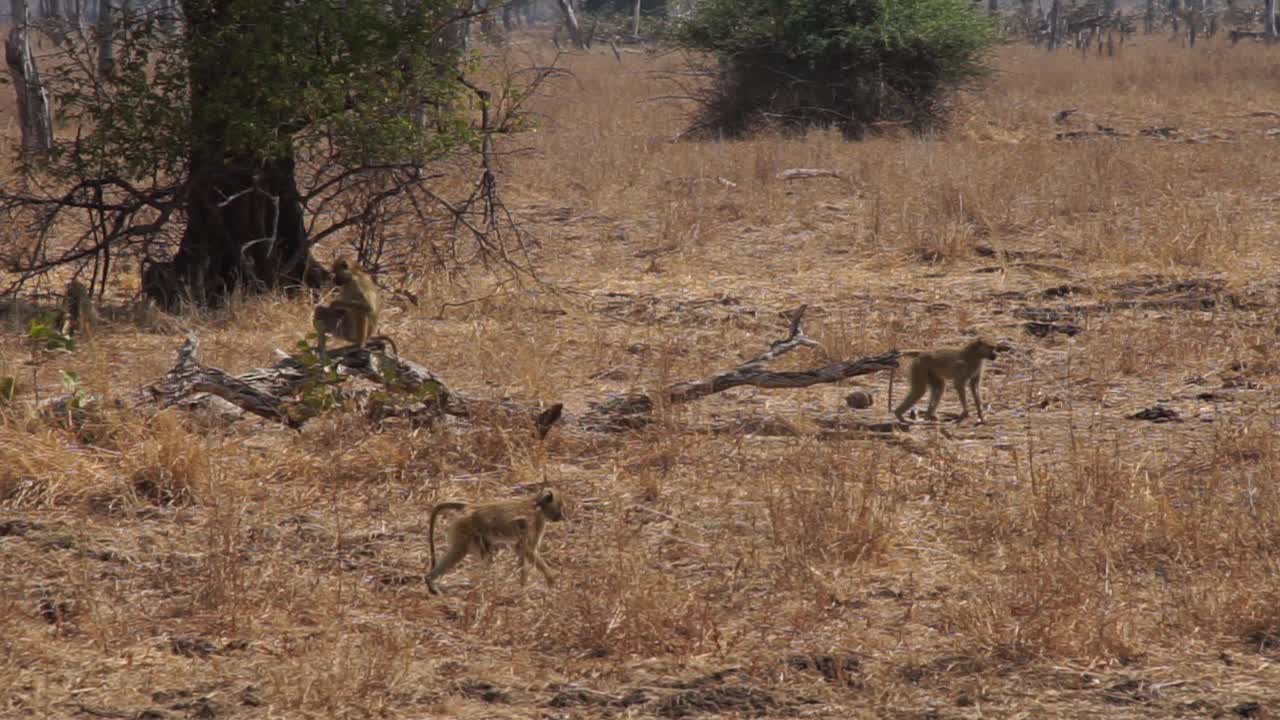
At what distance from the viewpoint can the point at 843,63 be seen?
76.0ft

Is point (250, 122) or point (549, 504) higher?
point (250, 122)

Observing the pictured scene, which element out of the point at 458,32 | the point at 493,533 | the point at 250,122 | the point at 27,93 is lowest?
the point at 493,533

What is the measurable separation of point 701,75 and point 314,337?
17982mm

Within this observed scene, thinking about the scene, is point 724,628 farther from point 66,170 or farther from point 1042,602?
point 66,170

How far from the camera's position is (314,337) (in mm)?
8039

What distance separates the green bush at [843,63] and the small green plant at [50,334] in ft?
47.0

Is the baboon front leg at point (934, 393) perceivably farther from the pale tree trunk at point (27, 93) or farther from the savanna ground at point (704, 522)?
the pale tree trunk at point (27, 93)

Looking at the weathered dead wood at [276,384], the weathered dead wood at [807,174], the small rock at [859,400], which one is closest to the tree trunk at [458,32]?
the weathered dead wood at [276,384]

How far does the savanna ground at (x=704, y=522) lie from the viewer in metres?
4.85

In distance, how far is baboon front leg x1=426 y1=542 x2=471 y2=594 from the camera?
5.58 metres

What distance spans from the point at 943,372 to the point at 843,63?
15.6 metres

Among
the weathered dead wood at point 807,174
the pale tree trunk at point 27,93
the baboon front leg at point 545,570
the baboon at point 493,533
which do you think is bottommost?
the weathered dead wood at point 807,174

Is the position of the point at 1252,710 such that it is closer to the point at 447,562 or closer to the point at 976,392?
the point at 447,562

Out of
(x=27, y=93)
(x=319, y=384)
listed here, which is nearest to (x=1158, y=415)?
(x=319, y=384)
